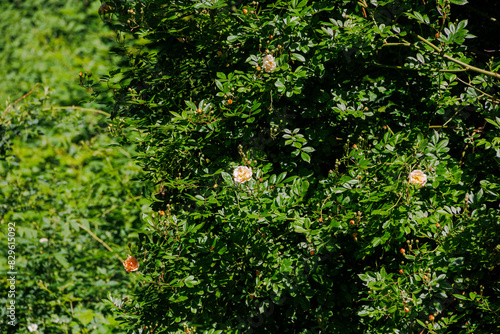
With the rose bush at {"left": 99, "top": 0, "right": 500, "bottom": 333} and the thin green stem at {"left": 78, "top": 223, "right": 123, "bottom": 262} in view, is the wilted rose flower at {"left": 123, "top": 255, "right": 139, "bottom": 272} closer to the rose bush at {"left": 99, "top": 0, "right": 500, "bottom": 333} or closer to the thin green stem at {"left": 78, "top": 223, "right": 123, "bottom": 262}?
the rose bush at {"left": 99, "top": 0, "right": 500, "bottom": 333}

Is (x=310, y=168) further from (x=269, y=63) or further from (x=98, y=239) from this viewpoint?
(x=98, y=239)

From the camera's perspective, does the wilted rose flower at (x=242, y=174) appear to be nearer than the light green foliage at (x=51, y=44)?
Yes

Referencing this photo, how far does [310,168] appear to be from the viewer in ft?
6.45

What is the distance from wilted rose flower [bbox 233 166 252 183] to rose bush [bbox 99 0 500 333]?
0.01m

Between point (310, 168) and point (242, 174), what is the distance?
43 cm

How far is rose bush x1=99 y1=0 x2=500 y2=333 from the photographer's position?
1.70 meters

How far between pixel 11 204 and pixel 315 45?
9.34 feet

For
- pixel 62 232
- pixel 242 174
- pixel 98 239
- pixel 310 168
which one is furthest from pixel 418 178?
pixel 62 232

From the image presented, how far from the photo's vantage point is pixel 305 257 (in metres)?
1.80

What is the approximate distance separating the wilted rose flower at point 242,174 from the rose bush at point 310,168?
0.01 metres

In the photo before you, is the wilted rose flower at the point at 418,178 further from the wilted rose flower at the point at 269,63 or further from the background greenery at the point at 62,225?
the background greenery at the point at 62,225

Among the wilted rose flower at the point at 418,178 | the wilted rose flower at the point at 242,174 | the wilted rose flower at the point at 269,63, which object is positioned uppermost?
the wilted rose flower at the point at 269,63

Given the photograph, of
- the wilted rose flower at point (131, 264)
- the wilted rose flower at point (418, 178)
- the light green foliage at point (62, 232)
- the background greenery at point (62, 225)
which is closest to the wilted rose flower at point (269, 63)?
the wilted rose flower at point (418, 178)

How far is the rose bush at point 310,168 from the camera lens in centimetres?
170
